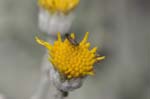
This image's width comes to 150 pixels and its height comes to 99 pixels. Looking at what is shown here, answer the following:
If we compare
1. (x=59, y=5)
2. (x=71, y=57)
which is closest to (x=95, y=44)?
(x=59, y=5)

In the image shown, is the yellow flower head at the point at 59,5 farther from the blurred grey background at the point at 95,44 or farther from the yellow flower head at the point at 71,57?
the blurred grey background at the point at 95,44

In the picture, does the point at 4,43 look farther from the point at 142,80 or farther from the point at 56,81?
the point at 56,81

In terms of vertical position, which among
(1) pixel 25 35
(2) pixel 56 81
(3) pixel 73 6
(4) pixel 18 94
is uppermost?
(1) pixel 25 35

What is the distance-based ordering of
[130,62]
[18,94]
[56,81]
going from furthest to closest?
[130,62], [18,94], [56,81]

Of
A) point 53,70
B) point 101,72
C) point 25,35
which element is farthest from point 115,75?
point 53,70

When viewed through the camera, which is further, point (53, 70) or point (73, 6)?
point (73, 6)

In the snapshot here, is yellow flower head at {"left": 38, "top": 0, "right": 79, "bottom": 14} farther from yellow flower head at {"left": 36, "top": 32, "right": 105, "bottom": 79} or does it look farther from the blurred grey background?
the blurred grey background

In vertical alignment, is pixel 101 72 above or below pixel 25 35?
below
